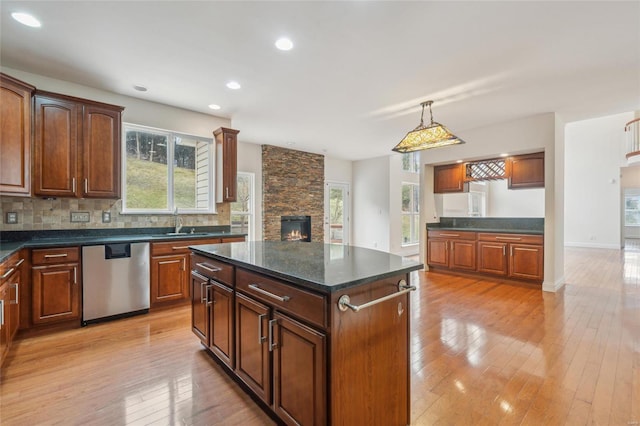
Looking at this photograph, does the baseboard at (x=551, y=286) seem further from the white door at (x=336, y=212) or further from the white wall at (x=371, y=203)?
the white door at (x=336, y=212)

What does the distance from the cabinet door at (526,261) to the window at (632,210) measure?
29.2ft

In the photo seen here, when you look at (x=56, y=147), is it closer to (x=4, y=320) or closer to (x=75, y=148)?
(x=75, y=148)

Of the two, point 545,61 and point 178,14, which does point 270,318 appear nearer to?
point 178,14

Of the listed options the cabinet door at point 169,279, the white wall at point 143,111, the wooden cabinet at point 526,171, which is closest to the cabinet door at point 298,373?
the cabinet door at point 169,279

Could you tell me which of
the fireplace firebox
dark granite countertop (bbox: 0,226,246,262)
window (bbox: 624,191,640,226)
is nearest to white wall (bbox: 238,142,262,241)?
the fireplace firebox

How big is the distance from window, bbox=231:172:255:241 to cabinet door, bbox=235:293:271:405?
4442mm

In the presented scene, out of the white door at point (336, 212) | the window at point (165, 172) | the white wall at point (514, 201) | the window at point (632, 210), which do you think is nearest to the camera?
the window at point (165, 172)

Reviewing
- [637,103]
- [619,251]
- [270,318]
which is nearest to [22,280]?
[270,318]

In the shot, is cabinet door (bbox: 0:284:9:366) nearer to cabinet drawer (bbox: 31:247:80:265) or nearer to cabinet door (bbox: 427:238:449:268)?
cabinet drawer (bbox: 31:247:80:265)

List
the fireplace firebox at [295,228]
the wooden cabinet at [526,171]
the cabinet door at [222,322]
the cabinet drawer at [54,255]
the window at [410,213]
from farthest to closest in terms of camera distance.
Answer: the window at [410,213]
the fireplace firebox at [295,228]
the wooden cabinet at [526,171]
the cabinet drawer at [54,255]
the cabinet door at [222,322]

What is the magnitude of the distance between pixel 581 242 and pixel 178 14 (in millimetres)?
12189

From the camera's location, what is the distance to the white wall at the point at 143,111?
320 centimetres

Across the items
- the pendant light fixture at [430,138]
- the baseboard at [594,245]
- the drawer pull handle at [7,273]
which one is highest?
the pendant light fixture at [430,138]

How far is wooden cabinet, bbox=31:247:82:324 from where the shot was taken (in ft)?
9.02
